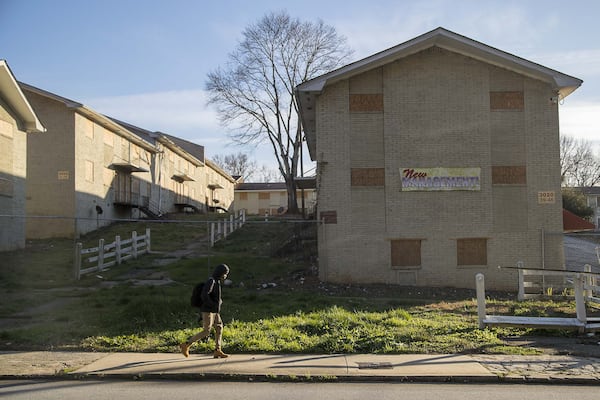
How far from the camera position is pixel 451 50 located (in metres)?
18.4

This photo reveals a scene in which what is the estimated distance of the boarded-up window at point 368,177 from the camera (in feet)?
59.3

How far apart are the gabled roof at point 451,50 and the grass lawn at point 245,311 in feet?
22.2

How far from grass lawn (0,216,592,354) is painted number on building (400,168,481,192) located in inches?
135

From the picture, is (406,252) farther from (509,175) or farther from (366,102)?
(366,102)

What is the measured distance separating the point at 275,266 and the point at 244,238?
11.2 m

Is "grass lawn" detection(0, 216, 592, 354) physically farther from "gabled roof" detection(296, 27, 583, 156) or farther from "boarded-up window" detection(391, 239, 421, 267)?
"gabled roof" detection(296, 27, 583, 156)

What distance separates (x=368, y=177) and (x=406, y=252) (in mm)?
2825

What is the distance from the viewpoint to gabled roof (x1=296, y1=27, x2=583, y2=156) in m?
17.7

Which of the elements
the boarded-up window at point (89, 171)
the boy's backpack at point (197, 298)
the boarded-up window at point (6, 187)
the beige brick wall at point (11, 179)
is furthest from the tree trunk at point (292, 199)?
the boy's backpack at point (197, 298)

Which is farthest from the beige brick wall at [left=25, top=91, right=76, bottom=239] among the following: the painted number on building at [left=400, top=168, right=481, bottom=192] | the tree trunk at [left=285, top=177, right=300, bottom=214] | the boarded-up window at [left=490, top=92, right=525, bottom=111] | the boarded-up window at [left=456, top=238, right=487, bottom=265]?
the boarded-up window at [left=490, top=92, right=525, bottom=111]

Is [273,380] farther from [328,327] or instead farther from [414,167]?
[414,167]

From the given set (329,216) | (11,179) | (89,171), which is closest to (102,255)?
(11,179)

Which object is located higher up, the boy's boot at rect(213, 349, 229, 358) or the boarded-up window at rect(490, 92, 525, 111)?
the boarded-up window at rect(490, 92, 525, 111)

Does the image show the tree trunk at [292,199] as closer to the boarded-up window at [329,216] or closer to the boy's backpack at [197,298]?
the boarded-up window at [329,216]
